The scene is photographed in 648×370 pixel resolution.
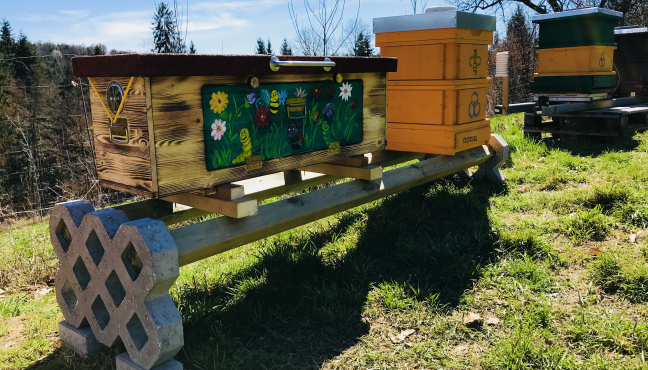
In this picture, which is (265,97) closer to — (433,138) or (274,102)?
(274,102)

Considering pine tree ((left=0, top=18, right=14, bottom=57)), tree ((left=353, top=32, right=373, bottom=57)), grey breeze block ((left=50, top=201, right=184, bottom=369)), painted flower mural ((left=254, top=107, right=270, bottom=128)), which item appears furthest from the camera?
pine tree ((left=0, top=18, right=14, bottom=57))

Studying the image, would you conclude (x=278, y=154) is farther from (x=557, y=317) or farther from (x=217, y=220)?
(x=557, y=317)

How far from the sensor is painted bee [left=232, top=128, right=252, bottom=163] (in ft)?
9.90

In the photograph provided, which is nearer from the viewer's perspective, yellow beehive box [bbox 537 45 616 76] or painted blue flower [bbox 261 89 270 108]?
painted blue flower [bbox 261 89 270 108]

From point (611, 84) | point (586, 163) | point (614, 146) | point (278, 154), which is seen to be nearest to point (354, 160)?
point (278, 154)

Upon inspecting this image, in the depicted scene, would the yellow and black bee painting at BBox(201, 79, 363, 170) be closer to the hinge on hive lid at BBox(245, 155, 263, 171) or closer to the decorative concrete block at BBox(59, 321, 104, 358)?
the hinge on hive lid at BBox(245, 155, 263, 171)

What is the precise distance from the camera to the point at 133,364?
8.72 ft

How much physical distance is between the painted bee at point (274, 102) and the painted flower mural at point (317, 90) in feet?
1.08

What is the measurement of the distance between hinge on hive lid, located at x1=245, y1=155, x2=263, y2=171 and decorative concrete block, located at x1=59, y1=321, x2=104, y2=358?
1.29 metres

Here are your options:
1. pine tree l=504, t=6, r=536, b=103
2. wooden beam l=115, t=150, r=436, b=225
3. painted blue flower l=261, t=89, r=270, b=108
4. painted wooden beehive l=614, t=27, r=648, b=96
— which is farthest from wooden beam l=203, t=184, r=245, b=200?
pine tree l=504, t=6, r=536, b=103

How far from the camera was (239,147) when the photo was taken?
3.02 meters

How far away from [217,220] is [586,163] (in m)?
4.30

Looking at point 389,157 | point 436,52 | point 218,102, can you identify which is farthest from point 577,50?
point 218,102

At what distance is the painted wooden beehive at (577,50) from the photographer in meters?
7.01
